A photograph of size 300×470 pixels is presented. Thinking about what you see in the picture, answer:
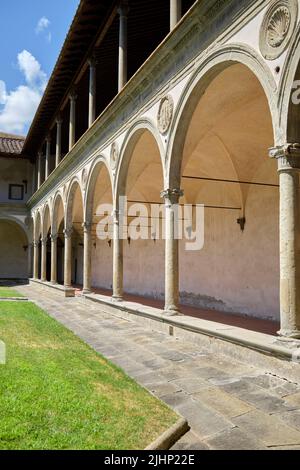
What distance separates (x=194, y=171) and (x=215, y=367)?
7.91 m

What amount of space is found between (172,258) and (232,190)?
409cm

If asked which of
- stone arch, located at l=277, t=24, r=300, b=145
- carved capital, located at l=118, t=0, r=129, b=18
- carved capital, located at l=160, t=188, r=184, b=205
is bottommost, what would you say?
carved capital, located at l=160, t=188, r=184, b=205

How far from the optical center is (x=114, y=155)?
12141mm

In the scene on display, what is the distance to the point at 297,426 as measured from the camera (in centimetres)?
386

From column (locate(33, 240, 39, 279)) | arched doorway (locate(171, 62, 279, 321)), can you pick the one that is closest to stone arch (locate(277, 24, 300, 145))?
arched doorway (locate(171, 62, 279, 321))

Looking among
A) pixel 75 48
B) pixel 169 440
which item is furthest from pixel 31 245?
pixel 169 440

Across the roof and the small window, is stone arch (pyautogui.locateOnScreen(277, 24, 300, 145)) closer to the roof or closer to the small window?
the roof

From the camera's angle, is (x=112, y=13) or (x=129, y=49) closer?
(x=112, y=13)

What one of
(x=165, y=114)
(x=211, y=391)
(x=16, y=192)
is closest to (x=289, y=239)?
(x=211, y=391)

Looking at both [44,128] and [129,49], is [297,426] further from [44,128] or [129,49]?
[44,128]

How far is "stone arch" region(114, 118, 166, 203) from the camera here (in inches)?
378

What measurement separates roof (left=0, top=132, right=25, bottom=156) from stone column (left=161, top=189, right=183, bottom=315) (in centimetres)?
2330

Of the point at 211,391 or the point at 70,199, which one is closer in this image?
the point at 211,391

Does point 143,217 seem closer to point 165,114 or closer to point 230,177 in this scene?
point 230,177
